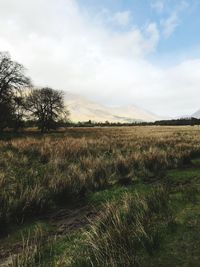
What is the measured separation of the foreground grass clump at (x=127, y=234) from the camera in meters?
4.38

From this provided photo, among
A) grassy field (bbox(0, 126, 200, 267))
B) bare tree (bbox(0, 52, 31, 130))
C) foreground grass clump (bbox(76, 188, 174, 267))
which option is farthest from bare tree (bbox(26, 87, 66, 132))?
foreground grass clump (bbox(76, 188, 174, 267))

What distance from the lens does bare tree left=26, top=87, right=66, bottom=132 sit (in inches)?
2240

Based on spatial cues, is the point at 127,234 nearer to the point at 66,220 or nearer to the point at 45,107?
the point at 66,220

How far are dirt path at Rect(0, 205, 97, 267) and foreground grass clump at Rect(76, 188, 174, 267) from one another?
0.78 m

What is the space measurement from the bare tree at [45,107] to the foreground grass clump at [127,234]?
169 feet

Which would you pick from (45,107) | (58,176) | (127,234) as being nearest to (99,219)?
(127,234)

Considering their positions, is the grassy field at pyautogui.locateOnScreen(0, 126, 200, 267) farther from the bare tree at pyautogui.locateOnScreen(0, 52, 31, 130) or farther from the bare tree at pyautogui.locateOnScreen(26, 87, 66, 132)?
the bare tree at pyautogui.locateOnScreen(26, 87, 66, 132)

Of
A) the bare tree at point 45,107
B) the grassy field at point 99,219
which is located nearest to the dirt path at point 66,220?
the grassy field at point 99,219

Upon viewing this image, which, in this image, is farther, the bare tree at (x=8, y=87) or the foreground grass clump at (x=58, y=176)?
the bare tree at (x=8, y=87)

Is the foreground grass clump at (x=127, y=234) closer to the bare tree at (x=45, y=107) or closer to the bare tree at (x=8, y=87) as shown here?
the bare tree at (x=8, y=87)

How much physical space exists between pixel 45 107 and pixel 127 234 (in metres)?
53.7

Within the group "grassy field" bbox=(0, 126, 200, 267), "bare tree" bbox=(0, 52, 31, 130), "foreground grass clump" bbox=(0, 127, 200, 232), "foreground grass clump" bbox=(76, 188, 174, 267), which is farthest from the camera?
"bare tree" bbox=(0, 52, 31, 130)

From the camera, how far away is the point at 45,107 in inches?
2255

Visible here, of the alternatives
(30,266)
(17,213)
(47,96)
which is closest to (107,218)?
(30,266)
